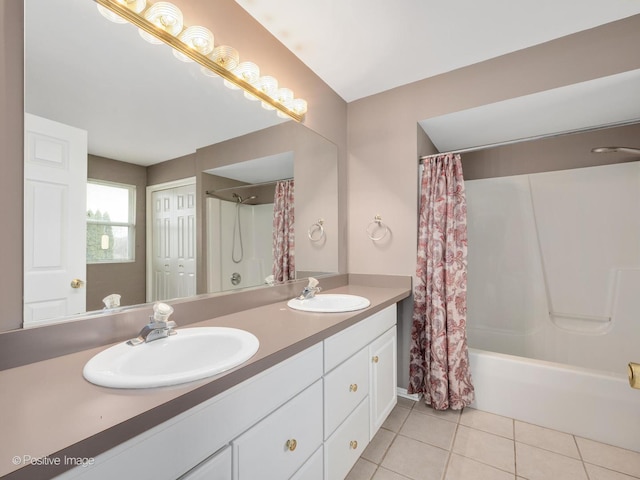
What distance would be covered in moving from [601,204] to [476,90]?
1.44m

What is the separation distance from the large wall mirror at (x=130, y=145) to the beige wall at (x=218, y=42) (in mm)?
26

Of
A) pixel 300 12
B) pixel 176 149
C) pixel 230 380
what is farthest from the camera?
pixel 300 12

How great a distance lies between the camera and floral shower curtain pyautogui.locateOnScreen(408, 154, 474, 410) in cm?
191

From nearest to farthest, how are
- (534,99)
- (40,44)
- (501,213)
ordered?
(40,44), (534,99), (501,213)

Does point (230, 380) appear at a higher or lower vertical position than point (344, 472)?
higher

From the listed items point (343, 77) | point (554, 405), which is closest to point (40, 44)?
point (343, 77)

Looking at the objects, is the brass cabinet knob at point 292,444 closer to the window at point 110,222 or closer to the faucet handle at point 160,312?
the faucet handle at point 160,312

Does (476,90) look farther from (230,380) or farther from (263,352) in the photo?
(230,380)

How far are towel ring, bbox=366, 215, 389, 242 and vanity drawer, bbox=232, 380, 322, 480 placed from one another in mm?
1323

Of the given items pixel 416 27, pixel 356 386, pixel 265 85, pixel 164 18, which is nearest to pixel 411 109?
pixel 416 27

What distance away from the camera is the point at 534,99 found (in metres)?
1.79

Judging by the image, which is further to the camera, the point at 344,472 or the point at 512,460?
the point at 512,460

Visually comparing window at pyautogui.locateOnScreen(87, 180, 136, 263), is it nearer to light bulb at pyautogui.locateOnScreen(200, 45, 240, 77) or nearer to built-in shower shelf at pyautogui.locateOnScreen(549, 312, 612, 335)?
light bulb at pyautogui.locateOnScreen(200, 45, 240, 77)

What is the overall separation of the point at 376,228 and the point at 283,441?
5.27ft
